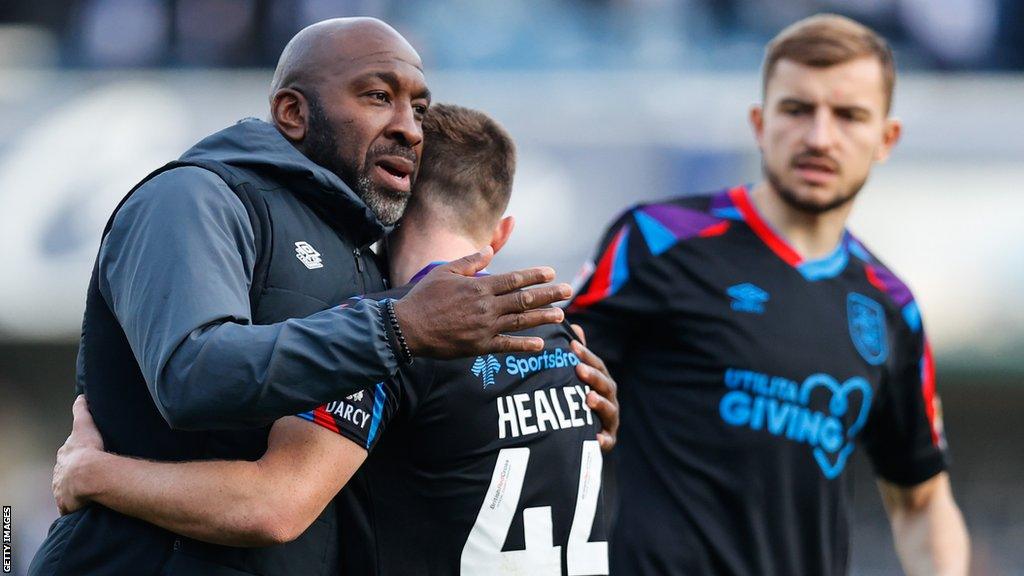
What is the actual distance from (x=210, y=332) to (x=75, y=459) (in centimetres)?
54

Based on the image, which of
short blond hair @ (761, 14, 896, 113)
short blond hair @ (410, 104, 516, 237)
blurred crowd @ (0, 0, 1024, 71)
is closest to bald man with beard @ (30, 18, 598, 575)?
short blond hair @ (410, 104, 516, 237)

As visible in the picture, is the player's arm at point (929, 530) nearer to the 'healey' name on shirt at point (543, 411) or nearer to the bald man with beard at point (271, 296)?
the 'healey' name on shirt at point (543, 411)

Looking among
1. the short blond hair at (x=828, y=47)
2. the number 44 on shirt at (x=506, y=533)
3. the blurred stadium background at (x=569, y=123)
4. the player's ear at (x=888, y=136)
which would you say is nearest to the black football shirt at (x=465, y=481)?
the number 44 on shirt at (x=506, y=533)

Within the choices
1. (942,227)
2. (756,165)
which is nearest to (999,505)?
(942,227)

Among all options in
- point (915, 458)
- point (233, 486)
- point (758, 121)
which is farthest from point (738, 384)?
point (233, 486)

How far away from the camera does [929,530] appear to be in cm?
489

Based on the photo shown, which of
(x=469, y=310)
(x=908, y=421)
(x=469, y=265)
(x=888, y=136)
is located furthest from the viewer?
(x=888, y=136)

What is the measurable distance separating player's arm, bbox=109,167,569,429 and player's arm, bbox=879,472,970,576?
2755 millimetres

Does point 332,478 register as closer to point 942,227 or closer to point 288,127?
point 288,127

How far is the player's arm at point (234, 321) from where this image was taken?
2.42 m

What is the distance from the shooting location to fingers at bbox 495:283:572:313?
2.58 meters

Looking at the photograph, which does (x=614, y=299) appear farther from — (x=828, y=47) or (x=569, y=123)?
(x=569, y=123)

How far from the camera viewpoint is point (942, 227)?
40.0 ft

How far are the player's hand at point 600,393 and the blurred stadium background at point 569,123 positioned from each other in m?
8.63
